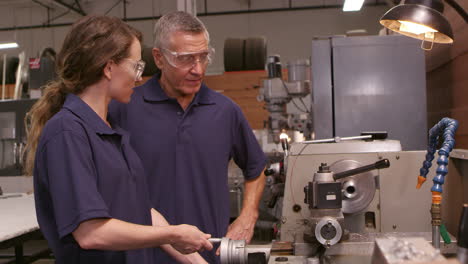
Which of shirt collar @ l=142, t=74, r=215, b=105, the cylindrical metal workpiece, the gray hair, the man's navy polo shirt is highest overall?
the gray hair

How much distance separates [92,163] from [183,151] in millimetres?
562

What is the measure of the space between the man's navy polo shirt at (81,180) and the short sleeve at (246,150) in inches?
22.1

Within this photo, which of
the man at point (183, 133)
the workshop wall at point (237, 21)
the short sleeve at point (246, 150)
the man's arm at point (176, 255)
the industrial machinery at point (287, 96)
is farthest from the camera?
the workshop wall at point (237, 21)

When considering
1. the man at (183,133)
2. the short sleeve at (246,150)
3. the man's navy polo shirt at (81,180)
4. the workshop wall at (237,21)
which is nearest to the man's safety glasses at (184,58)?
the man at (183,133)

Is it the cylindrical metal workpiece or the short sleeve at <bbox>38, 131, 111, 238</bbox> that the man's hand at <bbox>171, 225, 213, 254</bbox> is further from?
the cylindrical metal workpiece

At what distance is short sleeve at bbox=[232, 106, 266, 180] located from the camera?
1702 mm

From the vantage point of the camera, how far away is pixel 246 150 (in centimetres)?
173

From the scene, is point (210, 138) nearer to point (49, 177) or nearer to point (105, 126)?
point (105, 126)

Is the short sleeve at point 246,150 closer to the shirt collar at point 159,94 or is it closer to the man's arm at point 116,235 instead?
the shirt collar at point 159,94

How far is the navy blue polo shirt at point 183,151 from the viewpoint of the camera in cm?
156

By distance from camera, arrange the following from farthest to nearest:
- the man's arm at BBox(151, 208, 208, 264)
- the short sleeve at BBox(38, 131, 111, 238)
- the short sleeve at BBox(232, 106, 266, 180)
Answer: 1. the short sleeve at BBox(232, 106, 266, 180)
2. the man's arm at BBox(151, 208, 208, 264)
3. the short sleeve at BBox(38, 131, 111, 238)

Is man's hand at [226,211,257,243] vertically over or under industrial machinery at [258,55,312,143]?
under

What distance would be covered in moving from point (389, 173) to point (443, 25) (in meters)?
0.45

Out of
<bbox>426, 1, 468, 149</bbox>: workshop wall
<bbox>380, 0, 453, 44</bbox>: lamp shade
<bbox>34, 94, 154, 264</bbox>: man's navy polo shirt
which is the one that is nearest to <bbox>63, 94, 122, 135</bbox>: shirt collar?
<bbox>34, 94, 154, 264</bbox>: man's navy polo shirt
